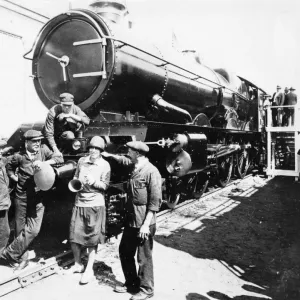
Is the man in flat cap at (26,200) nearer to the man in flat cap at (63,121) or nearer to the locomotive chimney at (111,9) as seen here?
the man in flat cap at (63,121)

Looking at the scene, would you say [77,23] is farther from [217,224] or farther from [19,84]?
[19,84]


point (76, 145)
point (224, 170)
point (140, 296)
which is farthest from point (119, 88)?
point (224, 170)

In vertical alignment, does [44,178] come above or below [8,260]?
above

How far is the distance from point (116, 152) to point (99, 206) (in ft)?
4.13

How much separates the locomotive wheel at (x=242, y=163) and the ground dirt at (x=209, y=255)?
3.35 metres

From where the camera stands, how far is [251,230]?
597 cm

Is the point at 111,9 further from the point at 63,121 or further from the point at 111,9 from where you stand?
the point at 63,121

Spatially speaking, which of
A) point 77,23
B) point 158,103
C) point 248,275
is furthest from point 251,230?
point 77,23

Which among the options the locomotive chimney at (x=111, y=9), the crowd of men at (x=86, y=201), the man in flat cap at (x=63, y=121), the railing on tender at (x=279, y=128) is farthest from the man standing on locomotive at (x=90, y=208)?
the railing on tender at (x=279, y=128)

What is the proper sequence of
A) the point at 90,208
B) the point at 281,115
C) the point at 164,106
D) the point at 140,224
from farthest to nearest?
1. the point at 281,115
2. the point at 164,106
3. the point at 90,208
4. the point at 140,224

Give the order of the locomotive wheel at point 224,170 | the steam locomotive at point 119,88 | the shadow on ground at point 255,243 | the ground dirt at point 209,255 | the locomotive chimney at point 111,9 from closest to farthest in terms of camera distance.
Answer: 1. the ground dirt at point 209,255
2. the shadow on ground at point 255,243
3. the steam locomotive at point 119,88
4. the locomotive chimney at point 111,9
5. the locomotive wheel at point 224,170

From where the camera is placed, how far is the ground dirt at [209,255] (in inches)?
143

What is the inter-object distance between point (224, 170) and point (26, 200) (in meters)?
6.63

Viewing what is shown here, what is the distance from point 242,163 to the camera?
1146cm
